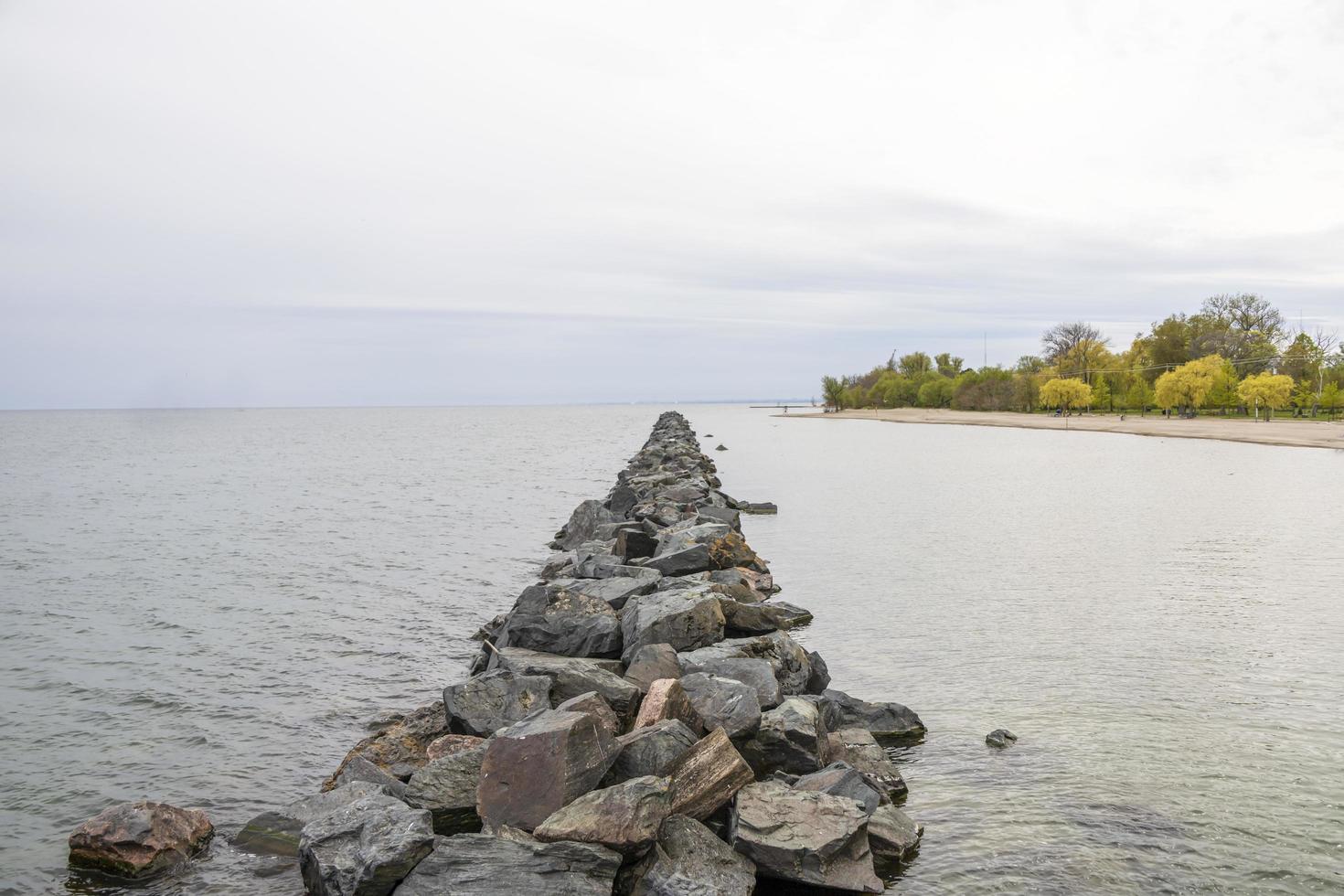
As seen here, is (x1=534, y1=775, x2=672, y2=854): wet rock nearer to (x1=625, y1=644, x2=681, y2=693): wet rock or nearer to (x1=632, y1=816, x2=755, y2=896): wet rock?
(x1=632, y1=816, x2=755, y2=896): wet rock

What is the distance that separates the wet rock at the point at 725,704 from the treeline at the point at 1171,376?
287 feet

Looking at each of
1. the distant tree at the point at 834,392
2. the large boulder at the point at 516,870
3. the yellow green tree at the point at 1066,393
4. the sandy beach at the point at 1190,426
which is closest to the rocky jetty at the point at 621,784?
the large boulder at the point at 516,870

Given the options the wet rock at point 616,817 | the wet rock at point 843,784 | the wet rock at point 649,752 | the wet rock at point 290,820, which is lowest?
the wet rock at point 290,820

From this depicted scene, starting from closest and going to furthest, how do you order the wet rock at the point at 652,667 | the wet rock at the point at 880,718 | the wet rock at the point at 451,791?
the wet rock at the point at 451,791, the wet rock at the point at 652,667, the wet rock at the point at 880,718

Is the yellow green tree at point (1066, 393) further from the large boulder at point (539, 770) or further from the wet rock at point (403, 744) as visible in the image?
the large boulder at point (539, 770)

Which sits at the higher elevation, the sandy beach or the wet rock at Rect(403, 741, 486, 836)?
the sandy beach

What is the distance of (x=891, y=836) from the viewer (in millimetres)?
5793

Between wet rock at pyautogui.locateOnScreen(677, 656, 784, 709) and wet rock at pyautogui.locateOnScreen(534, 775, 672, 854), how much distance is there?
81.3 inches

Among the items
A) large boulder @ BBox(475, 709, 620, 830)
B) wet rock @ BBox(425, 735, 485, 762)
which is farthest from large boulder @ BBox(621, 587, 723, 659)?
large boulder @ BBox(475, 709, 620, 830)

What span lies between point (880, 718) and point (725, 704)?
1975 mm

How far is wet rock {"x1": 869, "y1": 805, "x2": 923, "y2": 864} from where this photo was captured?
5.71m

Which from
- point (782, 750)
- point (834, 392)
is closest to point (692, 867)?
point (782, 750)

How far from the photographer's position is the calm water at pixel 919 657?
6.07 meters

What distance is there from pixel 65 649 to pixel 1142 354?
11923 centimetres
